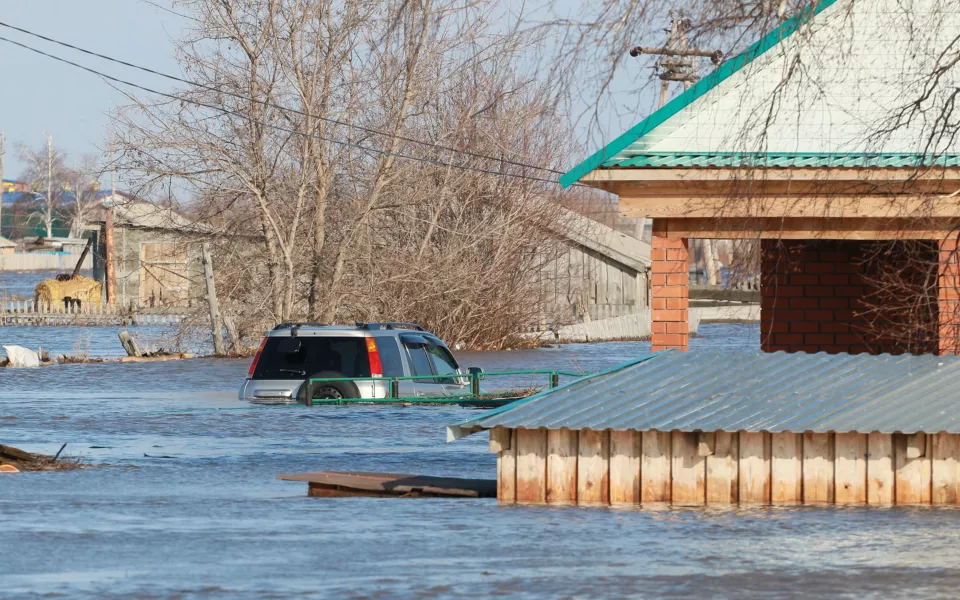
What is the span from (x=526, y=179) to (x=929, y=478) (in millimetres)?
31885

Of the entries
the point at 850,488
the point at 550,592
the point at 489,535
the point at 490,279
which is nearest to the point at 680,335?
the point at 850,488

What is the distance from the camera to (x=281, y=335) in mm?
22375

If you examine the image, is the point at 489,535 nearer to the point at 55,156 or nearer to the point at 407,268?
the point at 407,268

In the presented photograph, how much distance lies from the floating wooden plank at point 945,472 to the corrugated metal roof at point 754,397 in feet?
1.07

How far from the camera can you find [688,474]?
43.0 feet

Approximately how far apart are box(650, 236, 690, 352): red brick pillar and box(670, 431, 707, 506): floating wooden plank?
116 inches

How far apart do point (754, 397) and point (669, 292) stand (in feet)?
9.12

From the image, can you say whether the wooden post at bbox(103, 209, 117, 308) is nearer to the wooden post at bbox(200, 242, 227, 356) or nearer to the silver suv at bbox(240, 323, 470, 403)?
the wooden post at bbox(200, 242, 227, 356)

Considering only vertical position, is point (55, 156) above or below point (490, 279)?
above

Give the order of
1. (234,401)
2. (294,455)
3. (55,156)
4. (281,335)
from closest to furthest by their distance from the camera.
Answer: (294,455), (281,335), (234,401), (55,156)

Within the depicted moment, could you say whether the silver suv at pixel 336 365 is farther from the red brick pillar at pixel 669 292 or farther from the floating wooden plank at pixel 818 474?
→ the floating wooden plank at pixel 818 474

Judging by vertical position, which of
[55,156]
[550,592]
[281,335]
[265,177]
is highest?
[55,156]

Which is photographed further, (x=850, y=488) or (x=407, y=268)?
(x=407, y=268)

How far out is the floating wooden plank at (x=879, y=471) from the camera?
13.0m
